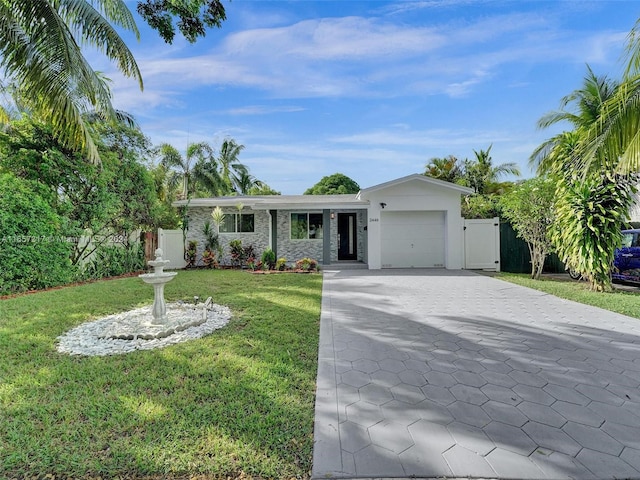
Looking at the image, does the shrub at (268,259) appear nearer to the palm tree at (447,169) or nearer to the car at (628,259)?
the car at (628,259)

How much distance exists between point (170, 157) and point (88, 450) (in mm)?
22909

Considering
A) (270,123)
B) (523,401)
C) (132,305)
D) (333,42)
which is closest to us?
(523,401)

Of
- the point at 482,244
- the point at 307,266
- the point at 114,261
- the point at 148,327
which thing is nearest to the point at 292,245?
the point at 307,266

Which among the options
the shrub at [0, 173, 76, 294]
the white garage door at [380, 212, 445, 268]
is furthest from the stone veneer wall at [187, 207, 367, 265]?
the shrub at [0, 173, 76, 294]

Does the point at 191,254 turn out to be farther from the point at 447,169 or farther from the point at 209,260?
the point at 447,169

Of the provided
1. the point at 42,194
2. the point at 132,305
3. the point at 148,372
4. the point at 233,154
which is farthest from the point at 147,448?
the point at 233,154

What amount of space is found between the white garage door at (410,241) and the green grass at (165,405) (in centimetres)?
909

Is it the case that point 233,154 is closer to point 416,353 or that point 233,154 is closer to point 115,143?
point 115,143

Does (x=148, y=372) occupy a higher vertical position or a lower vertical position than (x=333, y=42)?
lower

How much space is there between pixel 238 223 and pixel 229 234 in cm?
70

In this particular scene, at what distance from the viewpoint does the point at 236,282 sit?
1015 cm

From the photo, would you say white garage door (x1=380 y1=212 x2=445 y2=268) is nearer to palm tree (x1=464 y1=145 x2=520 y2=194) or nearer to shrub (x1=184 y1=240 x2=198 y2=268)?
shrub (x1=184 y1=240 x2=198 y2=268)

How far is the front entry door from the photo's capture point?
1647cm

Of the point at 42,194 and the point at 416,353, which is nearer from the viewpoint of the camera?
the point at 416,353
